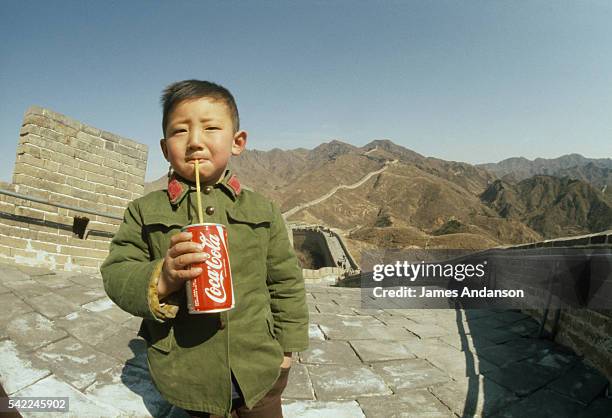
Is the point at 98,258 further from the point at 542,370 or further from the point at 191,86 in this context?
the point at 542,370

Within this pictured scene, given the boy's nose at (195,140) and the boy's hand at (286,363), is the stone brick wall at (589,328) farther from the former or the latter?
the boy's nose at (195,140)

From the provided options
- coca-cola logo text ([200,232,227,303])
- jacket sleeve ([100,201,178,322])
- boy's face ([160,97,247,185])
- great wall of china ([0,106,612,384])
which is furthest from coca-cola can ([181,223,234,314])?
great wall of china ([0,106,612,384])

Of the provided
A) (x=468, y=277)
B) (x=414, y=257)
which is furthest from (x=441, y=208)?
(x=468, y=277)

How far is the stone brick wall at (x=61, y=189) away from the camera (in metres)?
5.27

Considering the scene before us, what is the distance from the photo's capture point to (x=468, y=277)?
7160 mm

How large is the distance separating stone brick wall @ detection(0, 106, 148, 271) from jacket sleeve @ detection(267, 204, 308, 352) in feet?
18.6

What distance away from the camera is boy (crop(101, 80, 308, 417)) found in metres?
1.15

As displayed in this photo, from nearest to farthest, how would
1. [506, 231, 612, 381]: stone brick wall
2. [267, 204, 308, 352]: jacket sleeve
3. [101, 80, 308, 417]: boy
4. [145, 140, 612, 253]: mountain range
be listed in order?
[101, 80, 308, 417]: boy, [267, 204, 308, 352]: jacket sleeve, [506, 231, 612, 381]: stone brick wall, [145, 140, 612, 253]: mountain range

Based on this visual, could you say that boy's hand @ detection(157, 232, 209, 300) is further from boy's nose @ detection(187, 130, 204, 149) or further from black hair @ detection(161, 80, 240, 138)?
black hair @ detection(161, 80, 240, 138)

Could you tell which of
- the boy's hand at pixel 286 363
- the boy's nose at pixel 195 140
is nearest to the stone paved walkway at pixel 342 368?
the boy's hand at pixel 286 363

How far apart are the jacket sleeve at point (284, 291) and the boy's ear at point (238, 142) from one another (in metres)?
0.32

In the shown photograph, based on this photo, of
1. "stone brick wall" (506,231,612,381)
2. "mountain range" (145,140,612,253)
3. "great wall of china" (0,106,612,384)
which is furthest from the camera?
"mountain range" (145,140,612,253)

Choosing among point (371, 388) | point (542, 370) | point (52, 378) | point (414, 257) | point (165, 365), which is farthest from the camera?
point (414, 257)

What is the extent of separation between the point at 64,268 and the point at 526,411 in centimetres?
659
